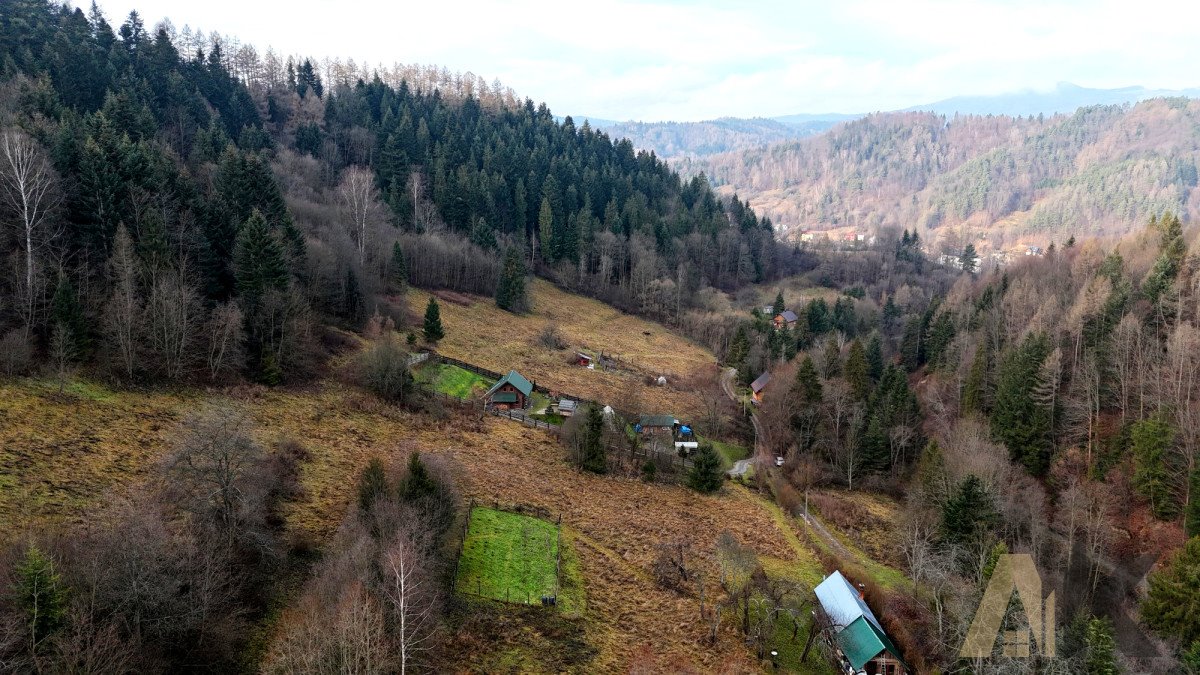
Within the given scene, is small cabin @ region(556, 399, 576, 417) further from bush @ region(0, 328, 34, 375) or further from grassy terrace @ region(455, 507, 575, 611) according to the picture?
bush @ region(0, 328, 34, 375)

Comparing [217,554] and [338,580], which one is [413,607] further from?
[217,554]

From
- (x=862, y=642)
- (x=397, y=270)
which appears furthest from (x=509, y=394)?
(x=862, y=642)

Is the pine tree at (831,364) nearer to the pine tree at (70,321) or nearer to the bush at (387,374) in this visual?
the bush at (387,374)

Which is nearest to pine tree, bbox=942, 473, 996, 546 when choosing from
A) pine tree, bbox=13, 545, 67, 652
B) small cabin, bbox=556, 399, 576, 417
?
small cabin, bbox=556, 399, 576, 417

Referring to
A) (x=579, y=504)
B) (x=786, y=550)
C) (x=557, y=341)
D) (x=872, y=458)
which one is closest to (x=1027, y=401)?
(x=872, y=458)

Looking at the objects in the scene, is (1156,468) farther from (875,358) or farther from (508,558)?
(508,558)
